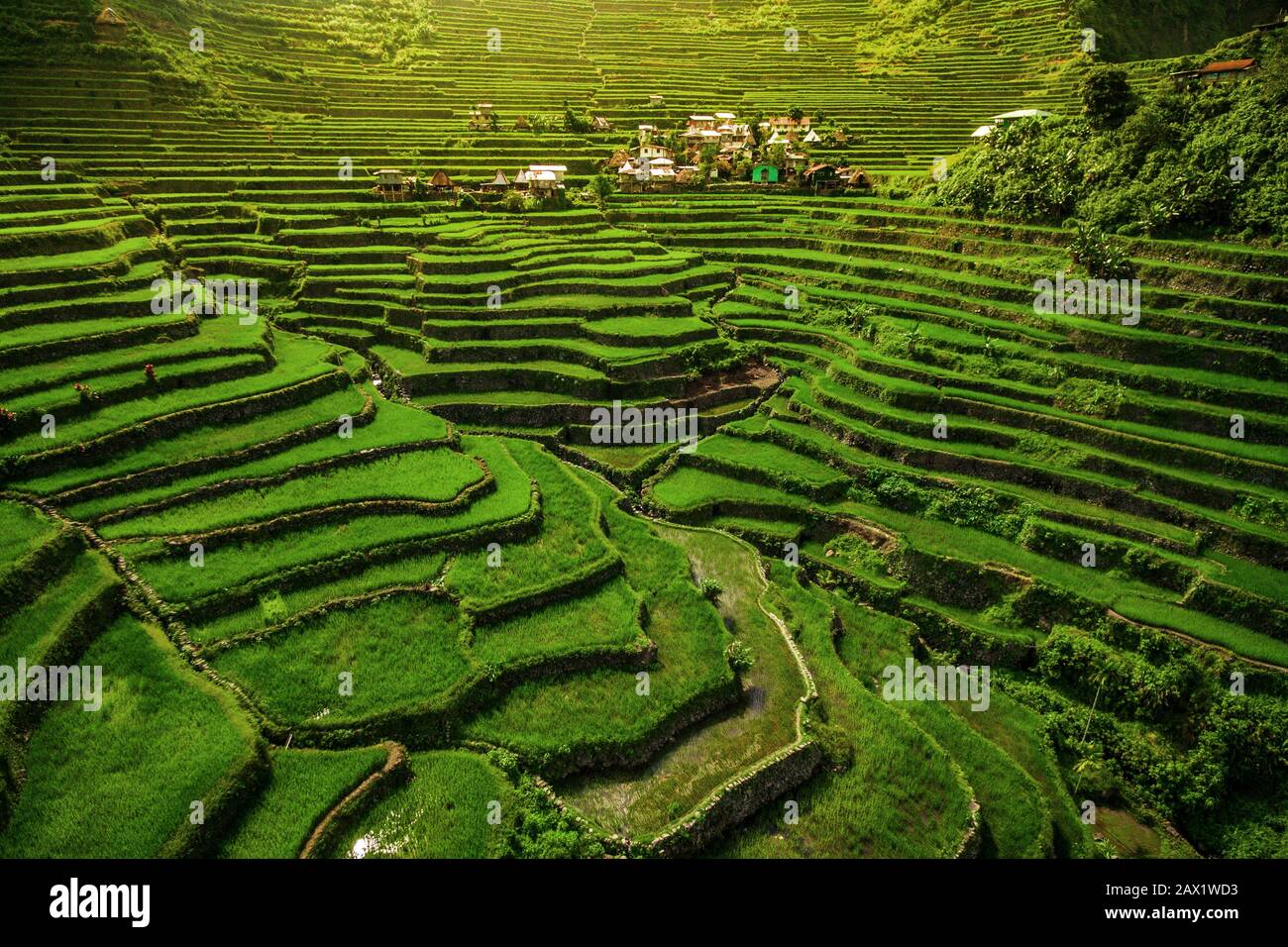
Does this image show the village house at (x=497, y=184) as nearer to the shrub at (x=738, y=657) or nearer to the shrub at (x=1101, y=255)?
the shrub at (x=1101, y=255)

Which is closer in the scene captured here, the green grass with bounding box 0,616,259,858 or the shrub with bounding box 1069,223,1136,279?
the green grass with bounding box 0,616,259,858

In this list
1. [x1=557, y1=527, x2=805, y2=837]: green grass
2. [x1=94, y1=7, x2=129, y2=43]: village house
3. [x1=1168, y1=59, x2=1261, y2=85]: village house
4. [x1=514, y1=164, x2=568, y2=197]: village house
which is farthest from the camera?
[x1=94, y1=7, x2=129, y2=43]: village house

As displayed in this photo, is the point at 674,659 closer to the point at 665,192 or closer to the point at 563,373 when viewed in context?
the point at 563,373

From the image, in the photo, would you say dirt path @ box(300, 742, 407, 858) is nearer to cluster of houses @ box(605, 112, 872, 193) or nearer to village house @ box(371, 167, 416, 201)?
village house @ box(371, 167, 416, 201)

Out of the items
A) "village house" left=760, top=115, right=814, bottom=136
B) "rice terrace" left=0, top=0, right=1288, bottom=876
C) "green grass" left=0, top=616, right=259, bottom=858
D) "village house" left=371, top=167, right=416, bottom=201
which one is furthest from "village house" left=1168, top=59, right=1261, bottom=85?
"green grass" left=0, top=616, right=259, bottom=858

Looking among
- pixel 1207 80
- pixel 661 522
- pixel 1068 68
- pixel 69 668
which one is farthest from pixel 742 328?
pixel 1068 68

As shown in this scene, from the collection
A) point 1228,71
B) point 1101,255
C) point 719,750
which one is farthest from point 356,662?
point 1228,71

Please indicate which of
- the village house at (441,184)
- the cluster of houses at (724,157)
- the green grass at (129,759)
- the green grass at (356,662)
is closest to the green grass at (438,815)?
the green grass at (356,662)
